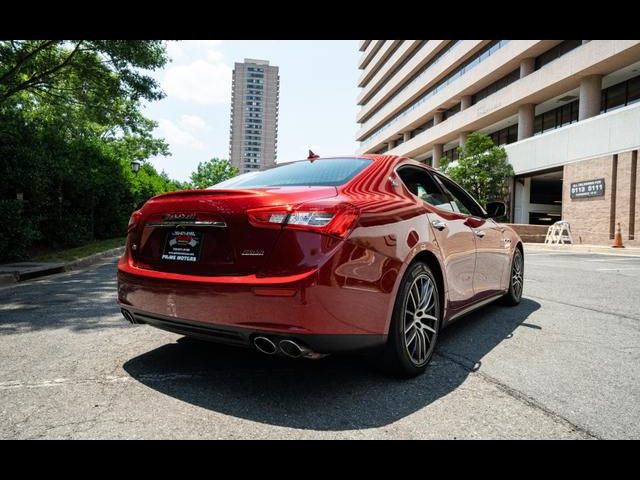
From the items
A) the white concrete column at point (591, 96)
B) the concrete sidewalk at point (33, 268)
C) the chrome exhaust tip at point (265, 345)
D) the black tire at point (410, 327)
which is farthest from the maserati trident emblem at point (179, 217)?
the white concrete column at point (591, 96)

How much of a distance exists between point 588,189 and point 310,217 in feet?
81.7

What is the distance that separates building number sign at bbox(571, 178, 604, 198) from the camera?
72.7 feet

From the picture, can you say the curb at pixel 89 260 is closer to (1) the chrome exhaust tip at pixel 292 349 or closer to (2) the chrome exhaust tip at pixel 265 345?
(2) the chrome exhaust tip at pixel 265 345

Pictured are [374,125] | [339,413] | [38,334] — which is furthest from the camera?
[374,125]

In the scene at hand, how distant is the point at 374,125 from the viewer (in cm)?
5872

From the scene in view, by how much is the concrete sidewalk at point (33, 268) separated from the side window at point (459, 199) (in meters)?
7.40

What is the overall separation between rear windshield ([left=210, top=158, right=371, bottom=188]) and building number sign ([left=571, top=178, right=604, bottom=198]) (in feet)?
76.7

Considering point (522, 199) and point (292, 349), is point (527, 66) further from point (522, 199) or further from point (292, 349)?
point (292, 349)

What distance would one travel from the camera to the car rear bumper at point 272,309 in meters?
2.23

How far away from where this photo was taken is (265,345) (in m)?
2.32

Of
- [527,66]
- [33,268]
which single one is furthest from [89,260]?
[527,66]
